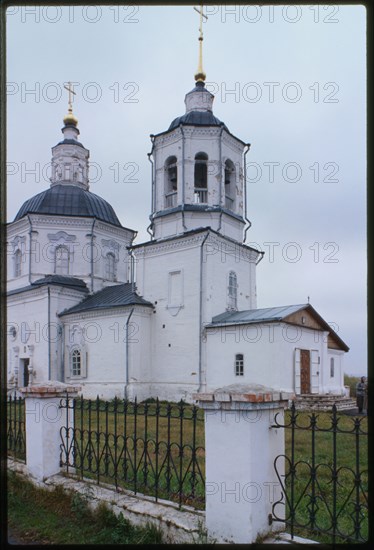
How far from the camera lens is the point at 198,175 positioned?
822 inches

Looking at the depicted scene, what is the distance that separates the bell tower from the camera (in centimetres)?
1991

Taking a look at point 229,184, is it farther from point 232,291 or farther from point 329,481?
point 329,481

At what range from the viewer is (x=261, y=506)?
12.4 feet

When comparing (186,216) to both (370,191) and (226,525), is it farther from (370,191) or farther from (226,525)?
(370,191)

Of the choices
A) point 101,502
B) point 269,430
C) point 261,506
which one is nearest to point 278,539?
point 261,506

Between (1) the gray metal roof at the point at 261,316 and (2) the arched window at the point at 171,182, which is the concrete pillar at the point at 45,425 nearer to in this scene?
(1) the gray metal roof at the point at 261,316

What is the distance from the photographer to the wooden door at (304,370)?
18.1 meters

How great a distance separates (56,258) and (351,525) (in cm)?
2253

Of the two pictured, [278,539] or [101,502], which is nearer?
[278,539]

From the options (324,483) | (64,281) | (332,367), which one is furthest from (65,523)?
(64,281)

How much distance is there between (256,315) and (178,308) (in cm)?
322

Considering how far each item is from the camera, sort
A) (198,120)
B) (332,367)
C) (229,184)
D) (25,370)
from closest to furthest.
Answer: (198,120) < (229,184) < (332,367) < (25,370)

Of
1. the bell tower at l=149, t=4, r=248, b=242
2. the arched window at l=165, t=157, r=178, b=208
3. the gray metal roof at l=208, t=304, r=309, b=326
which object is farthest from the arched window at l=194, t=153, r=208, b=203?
the gray metal roof at l=208, t=304, r=309, b=326

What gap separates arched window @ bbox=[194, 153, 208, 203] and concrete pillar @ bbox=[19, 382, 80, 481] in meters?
15.0
